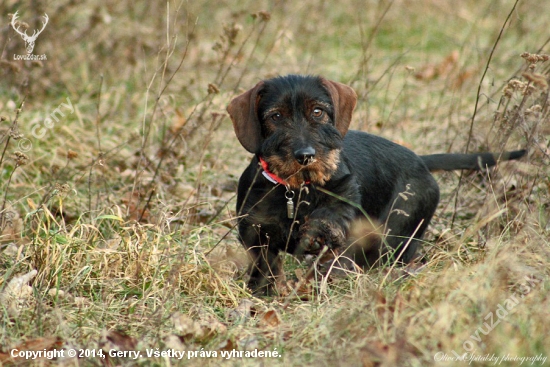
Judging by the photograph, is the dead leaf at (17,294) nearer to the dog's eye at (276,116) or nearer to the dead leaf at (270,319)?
the dead leaf at (270,319)

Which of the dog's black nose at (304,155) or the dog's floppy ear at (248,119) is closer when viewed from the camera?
the dog's black nose at (304,155)

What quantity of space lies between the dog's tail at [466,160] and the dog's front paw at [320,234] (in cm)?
112

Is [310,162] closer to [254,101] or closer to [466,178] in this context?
[254,101]

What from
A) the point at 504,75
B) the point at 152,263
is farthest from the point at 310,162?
the point at 504,75

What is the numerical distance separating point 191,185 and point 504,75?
4404mm

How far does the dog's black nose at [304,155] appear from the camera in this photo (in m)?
3.86

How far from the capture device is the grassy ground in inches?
121

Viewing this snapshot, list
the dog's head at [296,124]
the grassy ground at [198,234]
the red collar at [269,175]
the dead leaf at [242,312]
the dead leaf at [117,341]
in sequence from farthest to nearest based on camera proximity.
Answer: the red collar at [269,175] → the dog's head at [296,124] → the dead leaf at [242,312] → the dead leaf at [117,341] → the grassy ground at [198,234]

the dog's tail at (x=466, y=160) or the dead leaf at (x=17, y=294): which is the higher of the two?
the dog's tail at (x=466, y=160)

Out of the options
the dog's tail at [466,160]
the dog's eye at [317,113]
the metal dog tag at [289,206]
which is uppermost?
the dog's eye at [317,113]

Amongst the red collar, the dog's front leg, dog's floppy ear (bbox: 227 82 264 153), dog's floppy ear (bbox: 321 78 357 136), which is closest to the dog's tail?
dog's floppy ear (bbox: 321 78 357 136)

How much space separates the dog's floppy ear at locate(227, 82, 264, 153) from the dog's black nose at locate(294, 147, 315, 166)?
0.40 m

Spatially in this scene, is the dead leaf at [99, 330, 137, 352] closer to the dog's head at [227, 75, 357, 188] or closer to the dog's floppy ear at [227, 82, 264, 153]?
the dog's head at [227, 75, 357, 188]

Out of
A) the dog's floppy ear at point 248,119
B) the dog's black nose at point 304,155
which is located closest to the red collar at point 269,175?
the dog's floppy ear at point 248,119
